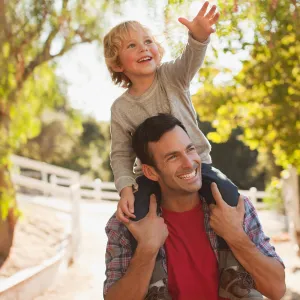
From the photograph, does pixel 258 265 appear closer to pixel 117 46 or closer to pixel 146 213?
pixel 146 213

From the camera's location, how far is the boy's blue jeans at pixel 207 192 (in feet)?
10.1

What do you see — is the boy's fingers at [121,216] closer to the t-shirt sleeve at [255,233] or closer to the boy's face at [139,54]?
the t-shirt sleeve at [255,233]

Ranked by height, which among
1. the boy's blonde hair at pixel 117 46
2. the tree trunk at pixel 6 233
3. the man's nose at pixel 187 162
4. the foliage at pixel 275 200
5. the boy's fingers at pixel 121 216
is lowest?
the boy's fingers at pixel 121 216

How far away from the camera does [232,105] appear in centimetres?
834

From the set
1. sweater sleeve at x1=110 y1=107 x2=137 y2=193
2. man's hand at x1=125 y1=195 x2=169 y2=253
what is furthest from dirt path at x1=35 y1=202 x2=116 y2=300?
man's hand at x1=125 y1=195 x2=169 y2=253

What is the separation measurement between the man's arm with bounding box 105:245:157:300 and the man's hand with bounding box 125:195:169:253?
1.0 inches

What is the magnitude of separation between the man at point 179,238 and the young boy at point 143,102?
8cm

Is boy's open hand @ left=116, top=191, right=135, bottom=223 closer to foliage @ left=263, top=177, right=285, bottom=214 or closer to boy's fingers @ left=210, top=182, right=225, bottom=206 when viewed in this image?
boy's fingers @ left=210, top=182, right=225, bottom=206

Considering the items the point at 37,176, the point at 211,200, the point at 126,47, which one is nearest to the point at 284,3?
the point at 126,47

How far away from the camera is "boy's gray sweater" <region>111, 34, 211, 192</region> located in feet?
10.6

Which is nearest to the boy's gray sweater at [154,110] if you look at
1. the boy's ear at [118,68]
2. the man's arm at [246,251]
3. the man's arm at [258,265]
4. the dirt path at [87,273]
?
the boy's ear at [118,68]

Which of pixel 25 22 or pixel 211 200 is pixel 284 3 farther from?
pixel 25 22

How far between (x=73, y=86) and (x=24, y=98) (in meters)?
1.03

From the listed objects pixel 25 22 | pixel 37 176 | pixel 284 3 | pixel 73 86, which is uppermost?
pixel 37 176
